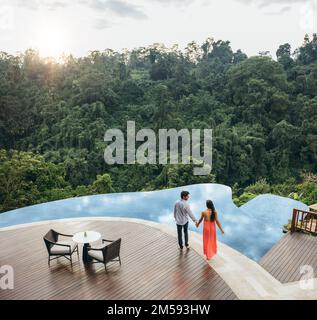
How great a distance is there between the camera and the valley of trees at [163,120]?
60.4ft

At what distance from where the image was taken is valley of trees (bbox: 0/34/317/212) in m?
18.4

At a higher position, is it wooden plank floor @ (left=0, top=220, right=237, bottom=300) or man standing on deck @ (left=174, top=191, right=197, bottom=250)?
man standing on deck @ (left=174, top=191, right=197, bottom=250)

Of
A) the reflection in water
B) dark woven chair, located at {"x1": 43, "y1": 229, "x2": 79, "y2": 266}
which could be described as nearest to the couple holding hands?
the reflection in water

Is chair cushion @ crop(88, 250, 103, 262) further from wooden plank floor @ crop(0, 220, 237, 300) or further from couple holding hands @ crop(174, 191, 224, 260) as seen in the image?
couple holding hands @ crop(174, 191, 224, 260)

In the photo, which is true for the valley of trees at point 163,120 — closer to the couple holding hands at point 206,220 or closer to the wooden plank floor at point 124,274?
the wooden plank floor at point 124,274

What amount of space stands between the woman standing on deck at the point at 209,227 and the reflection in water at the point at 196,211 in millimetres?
1210

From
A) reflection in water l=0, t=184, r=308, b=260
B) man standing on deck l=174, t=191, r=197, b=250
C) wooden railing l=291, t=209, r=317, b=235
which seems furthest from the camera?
reflection in water l=0, t=184, r=308, b=260

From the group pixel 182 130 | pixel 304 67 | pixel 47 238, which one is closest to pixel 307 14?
pixel 47 238

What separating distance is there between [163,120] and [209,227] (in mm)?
18030

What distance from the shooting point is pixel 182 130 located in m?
22.4

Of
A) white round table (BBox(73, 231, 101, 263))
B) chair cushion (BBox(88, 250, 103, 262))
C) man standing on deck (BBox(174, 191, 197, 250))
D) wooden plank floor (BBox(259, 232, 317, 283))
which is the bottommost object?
wooden plank floor (BBox(259, 232, 317, 283))

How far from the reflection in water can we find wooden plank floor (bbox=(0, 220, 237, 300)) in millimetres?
1278

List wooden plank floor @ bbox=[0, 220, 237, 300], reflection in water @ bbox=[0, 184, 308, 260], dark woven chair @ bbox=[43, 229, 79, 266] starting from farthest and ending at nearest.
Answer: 1. reflection in water @ bbox=[0, 184, 308, 260]
2. dark woven chair @ bbox=[43, 229, 79, 266]
3. wooden plank floor @ bbox=[0, 220, 237, 300]

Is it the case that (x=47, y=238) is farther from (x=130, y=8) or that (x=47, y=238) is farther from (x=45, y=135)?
(x=45, y=135)
